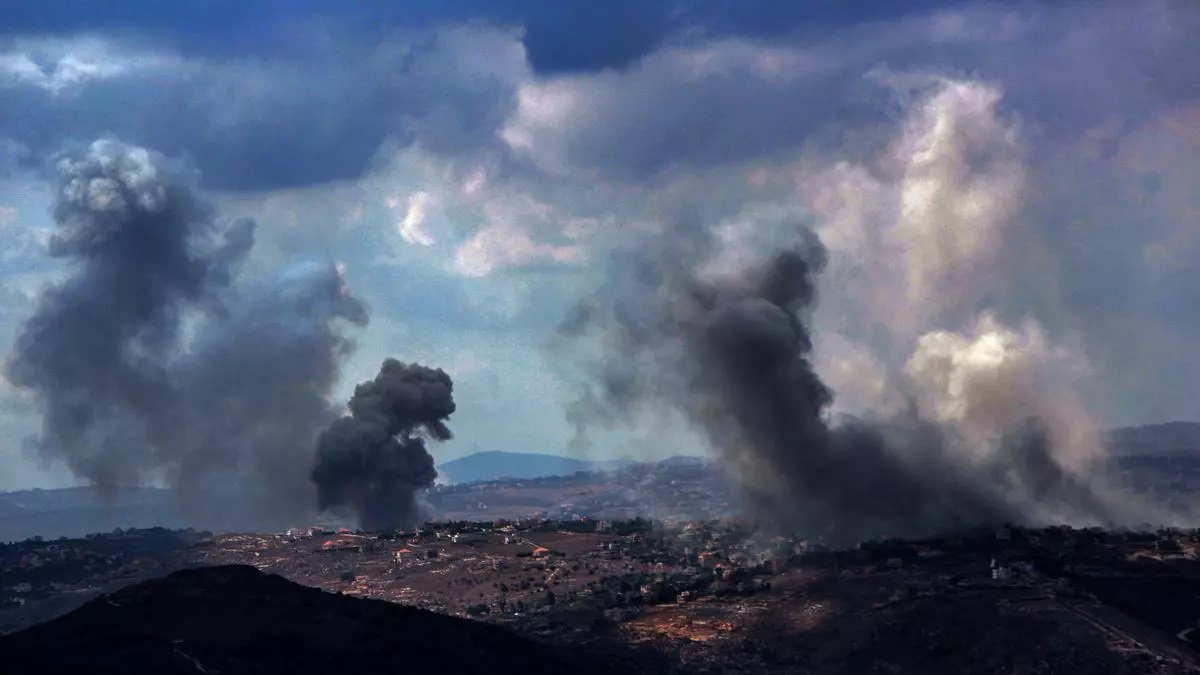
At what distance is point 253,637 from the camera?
8381 centimetres

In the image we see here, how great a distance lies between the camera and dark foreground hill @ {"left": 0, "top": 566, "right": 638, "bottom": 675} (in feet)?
256

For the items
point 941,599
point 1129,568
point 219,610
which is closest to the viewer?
point 219,610

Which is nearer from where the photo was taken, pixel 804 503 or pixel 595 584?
pixel 595 584

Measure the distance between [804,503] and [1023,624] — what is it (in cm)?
5384

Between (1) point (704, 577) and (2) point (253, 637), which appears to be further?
(1) point (704, 577)

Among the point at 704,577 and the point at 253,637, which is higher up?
the point at 704,577

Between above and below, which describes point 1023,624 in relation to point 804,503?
below

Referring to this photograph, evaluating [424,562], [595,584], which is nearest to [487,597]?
[595,584]

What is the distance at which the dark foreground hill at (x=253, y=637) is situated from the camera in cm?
7812

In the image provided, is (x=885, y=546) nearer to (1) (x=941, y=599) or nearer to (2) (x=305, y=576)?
(1) (x=941, y=599)

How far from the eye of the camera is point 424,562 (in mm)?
151250

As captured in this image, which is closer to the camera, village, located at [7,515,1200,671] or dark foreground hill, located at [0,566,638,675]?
dark foreground hill, located at [0,566,638,675]

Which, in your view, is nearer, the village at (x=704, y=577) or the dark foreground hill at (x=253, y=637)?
the dark foreground hill at (x=253, y=637)

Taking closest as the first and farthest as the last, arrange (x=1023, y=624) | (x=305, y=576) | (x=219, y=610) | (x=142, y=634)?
(x=142, y=634), (x=219, y=610), (x=1023, y=624), (x=305, y=576)
